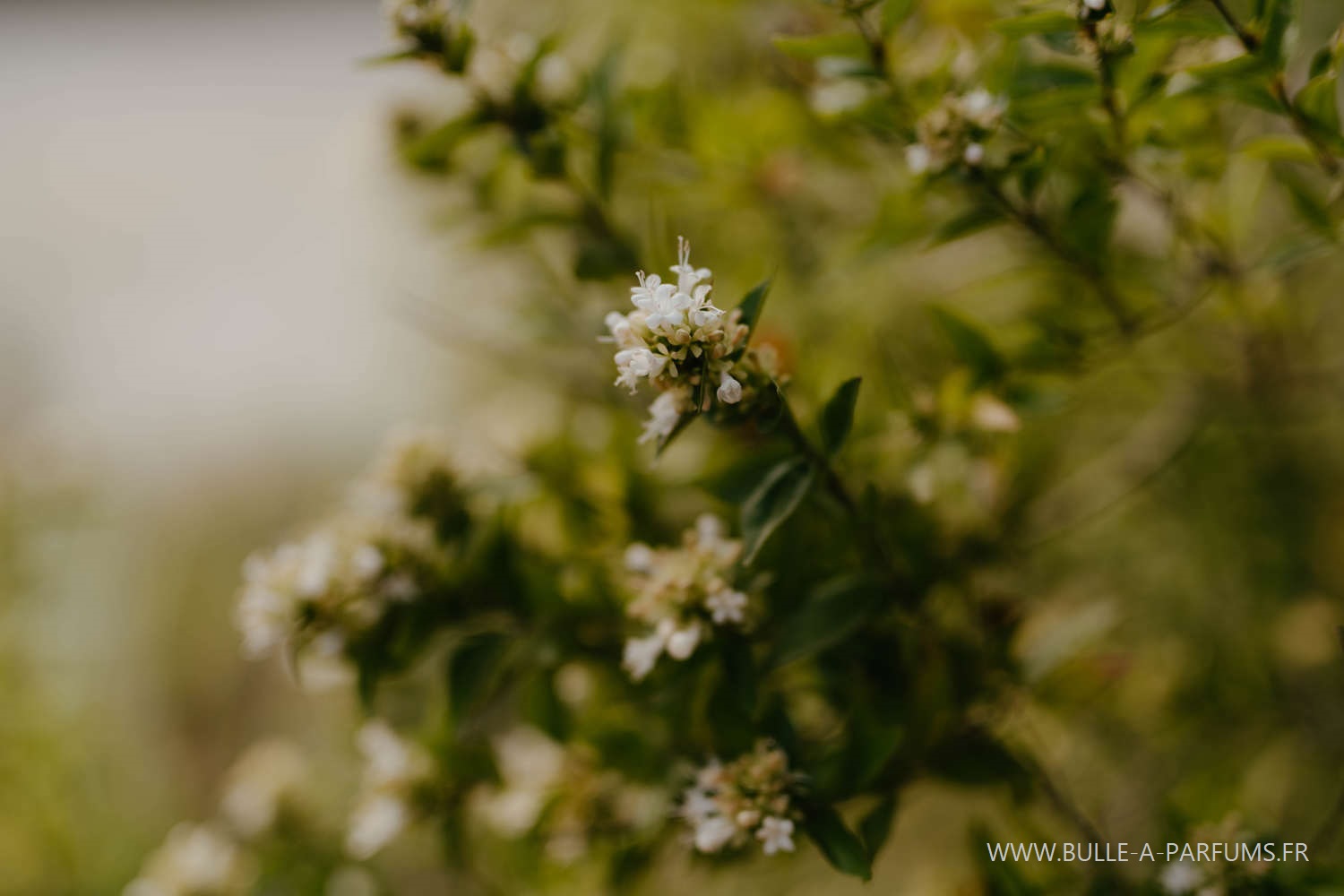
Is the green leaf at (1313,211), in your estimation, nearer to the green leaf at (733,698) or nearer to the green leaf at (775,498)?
the green leaf at (775,498)

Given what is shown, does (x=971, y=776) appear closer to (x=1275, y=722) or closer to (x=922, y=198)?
(x=922, y=198)

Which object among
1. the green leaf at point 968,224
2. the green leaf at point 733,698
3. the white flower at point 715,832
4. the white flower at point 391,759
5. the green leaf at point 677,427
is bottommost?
the white flower at point 391,759

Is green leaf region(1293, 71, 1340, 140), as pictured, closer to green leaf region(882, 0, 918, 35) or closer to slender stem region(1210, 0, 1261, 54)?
slender stem region(1210, 0, 1261, 54)

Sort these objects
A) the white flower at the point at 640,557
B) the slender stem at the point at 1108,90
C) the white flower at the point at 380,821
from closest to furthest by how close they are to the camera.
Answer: the slender stem at the point at 1108,90
the white flower at the point at 640,557
the white flower at the point at 380,821

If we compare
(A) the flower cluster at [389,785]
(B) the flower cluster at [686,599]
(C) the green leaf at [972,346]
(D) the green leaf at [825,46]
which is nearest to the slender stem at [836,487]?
(B) the flower cluster at [686,599]

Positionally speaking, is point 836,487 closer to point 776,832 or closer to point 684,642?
point 684,642

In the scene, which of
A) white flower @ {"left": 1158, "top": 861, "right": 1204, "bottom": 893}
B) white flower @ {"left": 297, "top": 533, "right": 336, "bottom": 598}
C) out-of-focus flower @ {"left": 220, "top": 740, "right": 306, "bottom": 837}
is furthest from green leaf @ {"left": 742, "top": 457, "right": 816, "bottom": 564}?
out-of-focus flower @ {"left": 220, "top": 740, "right": 306, "bottom": 837}

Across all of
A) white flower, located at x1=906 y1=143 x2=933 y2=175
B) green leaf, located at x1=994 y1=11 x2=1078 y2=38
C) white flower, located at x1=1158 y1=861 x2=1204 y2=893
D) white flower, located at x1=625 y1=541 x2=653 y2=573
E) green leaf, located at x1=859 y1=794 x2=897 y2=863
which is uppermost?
green leaf, located at x1=994 y1=11 x2=1078 y2=38
